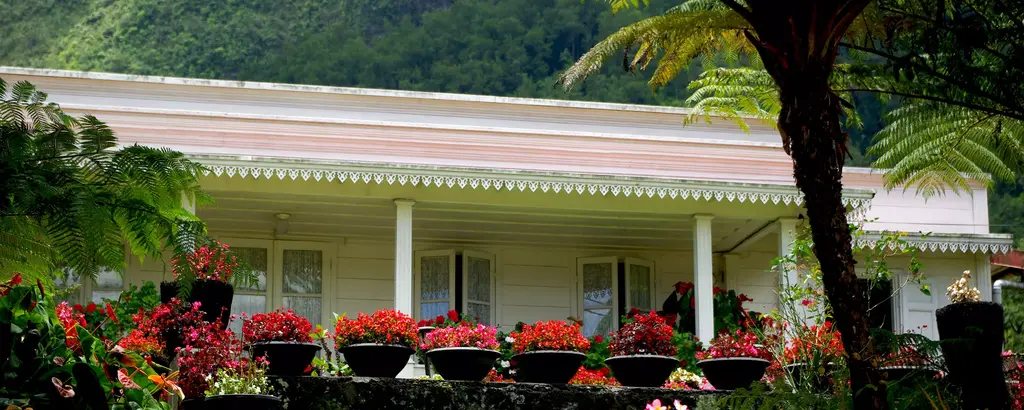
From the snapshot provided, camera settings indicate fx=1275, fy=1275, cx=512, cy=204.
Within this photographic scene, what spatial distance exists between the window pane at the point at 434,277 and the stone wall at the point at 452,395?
573 centimetres

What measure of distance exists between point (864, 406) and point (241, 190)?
24.7ft

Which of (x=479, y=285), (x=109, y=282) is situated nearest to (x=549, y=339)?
(x=479, y=285)

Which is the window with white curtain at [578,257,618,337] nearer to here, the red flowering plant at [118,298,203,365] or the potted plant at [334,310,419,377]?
the potted plant at [334,310,419,377]

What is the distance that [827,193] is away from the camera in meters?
7.39

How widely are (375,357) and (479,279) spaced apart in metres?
5.44

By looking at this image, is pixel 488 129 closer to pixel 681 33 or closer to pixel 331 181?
pixel 331 181

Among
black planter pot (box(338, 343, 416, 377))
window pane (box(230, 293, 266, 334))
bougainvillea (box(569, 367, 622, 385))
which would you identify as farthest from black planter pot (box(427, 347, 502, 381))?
window pane (box(230, 293, 266, 334))

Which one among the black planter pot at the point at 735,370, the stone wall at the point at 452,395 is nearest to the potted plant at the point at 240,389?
the stone wall at the point at 452,395

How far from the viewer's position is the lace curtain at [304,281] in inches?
587

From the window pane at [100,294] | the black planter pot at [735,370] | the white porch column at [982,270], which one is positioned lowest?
the black planter pot at [735,370]

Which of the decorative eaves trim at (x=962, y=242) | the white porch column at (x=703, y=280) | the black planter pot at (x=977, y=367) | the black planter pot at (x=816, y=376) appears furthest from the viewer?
the decorative eaves trim at (x=962, y=242)

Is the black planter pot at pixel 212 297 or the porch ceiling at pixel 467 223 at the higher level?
the porch ceiling at pixel 467 223

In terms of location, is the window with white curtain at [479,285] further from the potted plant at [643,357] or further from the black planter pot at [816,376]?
the black planter pot at [816,376]

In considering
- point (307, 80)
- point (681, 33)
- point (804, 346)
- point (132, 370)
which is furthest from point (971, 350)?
point (307, 80)
